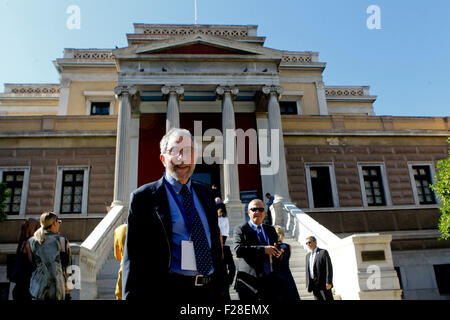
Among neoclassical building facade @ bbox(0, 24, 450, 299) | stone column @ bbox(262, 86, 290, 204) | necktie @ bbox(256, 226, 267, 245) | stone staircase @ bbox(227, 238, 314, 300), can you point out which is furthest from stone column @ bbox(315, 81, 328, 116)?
necktie @ bbox(256, 226, 267, 245)

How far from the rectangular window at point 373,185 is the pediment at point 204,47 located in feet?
26.3

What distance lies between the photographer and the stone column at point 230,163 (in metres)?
15.4

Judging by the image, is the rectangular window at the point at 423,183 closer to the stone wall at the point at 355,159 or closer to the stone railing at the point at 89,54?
the stone wall at the point at 355,159

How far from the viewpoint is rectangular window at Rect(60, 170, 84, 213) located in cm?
1802

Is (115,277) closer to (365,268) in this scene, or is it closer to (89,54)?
(365,268)

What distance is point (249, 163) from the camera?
62.2 feet

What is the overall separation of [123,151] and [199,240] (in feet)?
45.9

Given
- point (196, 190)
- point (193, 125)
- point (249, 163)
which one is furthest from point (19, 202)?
point (196, 190)

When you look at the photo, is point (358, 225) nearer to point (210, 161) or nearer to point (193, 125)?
point (210, 161)

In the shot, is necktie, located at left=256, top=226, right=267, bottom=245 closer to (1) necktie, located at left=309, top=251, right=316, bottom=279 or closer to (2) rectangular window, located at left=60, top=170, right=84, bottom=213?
(1) necktie, located at left=309, top=251, right=316, bottom=279

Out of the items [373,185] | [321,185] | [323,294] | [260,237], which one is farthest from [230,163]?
[260,237]

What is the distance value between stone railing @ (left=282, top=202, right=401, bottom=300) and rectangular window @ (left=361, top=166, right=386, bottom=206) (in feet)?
34.1

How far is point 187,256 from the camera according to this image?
250 centimetres

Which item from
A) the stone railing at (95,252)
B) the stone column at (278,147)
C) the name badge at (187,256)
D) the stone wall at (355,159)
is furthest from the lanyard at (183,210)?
the stone wall at (355,159)
